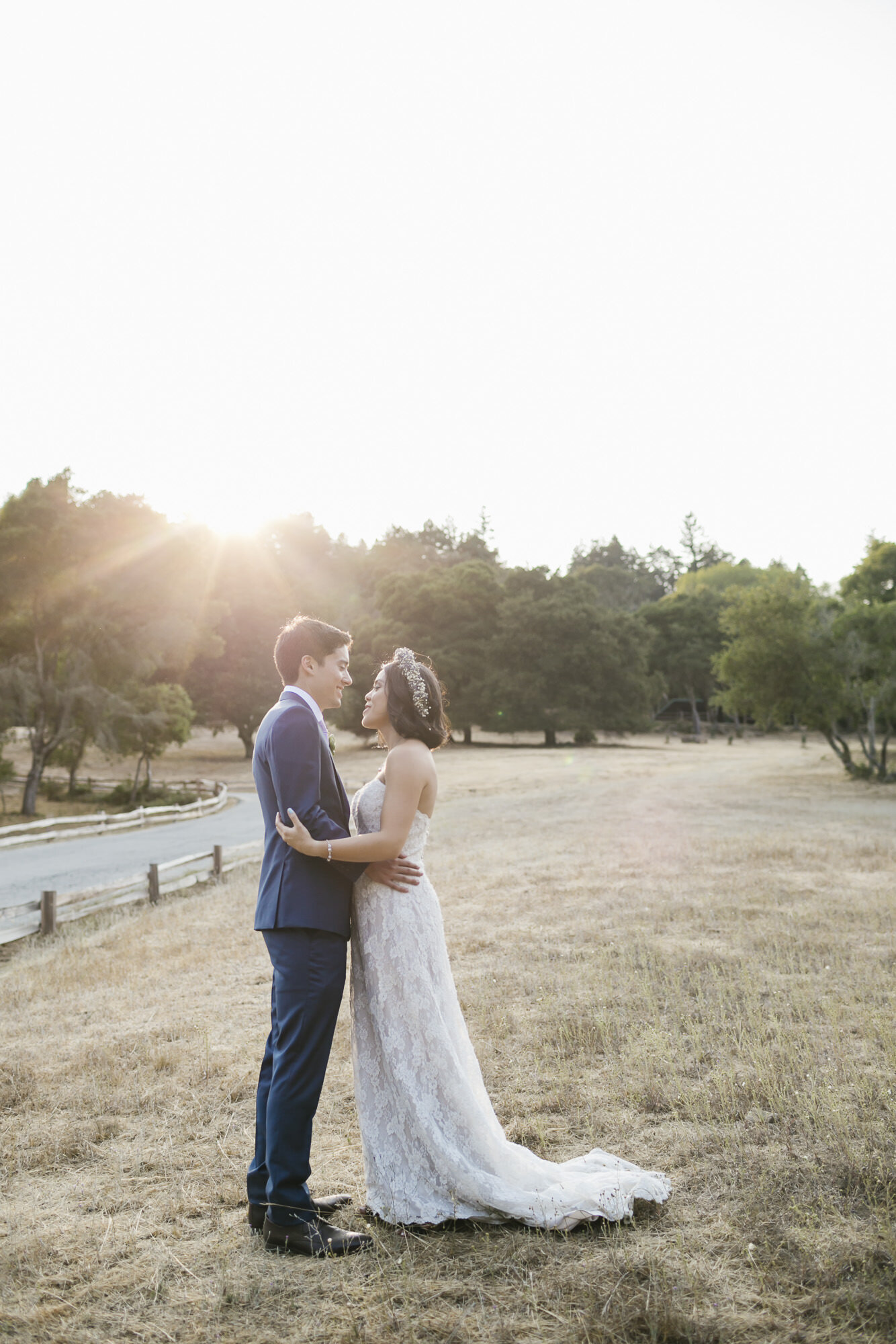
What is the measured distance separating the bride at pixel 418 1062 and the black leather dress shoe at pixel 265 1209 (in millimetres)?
196

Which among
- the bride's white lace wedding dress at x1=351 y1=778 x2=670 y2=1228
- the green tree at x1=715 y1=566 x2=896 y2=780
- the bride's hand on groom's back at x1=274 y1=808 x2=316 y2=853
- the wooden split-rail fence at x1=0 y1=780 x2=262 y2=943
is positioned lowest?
the wooden split-rail fence at x1=0 y1=780 x2=262 y2=943

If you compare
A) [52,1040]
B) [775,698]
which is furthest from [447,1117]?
[775,698]

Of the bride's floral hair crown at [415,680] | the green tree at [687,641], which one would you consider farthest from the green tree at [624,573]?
the bride's floral hair crown at [415,680]

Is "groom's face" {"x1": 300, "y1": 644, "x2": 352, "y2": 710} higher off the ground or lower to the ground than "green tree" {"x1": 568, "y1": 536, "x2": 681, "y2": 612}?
lower

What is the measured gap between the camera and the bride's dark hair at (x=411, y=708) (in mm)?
3820

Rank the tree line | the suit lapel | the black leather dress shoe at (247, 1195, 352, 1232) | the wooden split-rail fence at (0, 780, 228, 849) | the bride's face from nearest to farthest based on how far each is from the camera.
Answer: the suit lapel, the black leather dress shoe at (247, 1195, 352, 1232), the bride's face, the wooden split-rail fence at (0, 780, 228, 849), the tree line

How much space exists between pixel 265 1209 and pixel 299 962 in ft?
3.66

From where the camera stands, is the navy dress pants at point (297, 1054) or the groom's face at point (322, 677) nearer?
the navy dress pants at point (297, 1054)

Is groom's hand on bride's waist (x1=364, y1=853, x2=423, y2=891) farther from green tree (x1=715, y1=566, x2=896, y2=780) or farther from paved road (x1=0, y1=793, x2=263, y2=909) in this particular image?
green tree (x1=715, y1=566, x2=896, y2=780)

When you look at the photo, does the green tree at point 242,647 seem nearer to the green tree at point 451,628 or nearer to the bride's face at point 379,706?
the green tree at point 451,628

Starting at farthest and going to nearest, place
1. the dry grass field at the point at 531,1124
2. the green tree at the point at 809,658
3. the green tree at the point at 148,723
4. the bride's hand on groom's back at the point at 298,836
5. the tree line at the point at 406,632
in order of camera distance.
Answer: the green tree at the point at 148,723, the tree line at the point at 406,632, the green tree at the point at 809,658, the bride's hand on groom's back at the point at 298,836, the dry grass field at the point at 531,1124

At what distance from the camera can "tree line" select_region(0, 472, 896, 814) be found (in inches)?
1145

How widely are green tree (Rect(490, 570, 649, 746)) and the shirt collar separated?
49096 millimetres

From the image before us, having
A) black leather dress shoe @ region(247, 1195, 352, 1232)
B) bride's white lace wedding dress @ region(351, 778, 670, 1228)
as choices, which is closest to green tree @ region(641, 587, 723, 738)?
bride's white lace wedding dress @ region(351, 778, 670, 1228)
